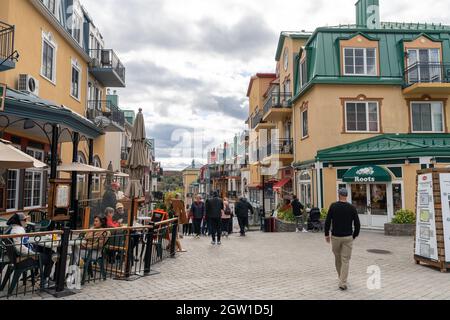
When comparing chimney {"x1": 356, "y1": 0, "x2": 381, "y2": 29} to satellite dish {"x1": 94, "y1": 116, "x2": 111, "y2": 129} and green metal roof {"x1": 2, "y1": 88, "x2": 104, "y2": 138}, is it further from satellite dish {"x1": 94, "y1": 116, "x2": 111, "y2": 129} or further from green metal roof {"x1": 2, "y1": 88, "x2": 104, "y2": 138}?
green metal roof {"x1": 2, "y1": 88, "x2": 104, "y2": 138}

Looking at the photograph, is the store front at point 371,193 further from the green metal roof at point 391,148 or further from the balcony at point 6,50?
the balcony at point 6,50

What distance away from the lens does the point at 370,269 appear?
7746 mm

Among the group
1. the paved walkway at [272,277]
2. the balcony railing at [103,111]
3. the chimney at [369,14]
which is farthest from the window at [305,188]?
the balcony railing at [103,111]

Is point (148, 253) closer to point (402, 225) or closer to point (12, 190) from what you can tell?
point (12, 190)

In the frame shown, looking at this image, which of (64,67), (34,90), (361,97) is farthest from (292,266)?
(64,67)

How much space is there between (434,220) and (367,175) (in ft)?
24.9

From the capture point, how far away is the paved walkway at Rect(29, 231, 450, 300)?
5.86 metres

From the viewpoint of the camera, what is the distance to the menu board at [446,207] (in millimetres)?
7441

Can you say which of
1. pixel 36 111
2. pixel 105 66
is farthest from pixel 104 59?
pixel 36 111

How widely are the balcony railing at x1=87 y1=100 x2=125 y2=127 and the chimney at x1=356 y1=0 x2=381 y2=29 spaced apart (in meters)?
17.0

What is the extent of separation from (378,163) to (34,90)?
48.0ft

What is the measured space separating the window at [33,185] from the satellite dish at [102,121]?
4.72 meters

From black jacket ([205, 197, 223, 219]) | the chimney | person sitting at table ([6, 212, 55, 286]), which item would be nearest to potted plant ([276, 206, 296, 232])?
black jacket ([205, 197, 223, 219])
